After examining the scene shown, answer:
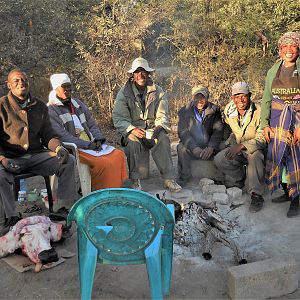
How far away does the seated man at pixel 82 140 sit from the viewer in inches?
201

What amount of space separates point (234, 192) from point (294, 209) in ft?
2.58

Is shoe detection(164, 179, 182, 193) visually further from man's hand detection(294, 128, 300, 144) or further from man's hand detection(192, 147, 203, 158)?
man's hand detection(294, 128, 300, 144)

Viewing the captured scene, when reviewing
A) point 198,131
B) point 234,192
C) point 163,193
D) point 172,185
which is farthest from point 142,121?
point 234,192

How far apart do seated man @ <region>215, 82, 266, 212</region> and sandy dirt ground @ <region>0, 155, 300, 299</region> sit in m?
0.89

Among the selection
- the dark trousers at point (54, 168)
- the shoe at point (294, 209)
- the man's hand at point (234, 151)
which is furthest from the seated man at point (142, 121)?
the shoe at point (294, 209)

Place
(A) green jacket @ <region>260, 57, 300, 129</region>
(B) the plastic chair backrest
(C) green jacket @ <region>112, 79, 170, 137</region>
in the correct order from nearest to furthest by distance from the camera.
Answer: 1. (B) the plastic chair backrest
2. (A) green jacket @ <region>260, 57, 300, 129</region>
3. (C) green jacket @ <region>112, 79, 170, 137</region>

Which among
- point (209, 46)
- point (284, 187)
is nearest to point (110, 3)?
point (209, 46)

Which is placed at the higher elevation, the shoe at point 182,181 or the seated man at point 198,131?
the seated man at point 198,131

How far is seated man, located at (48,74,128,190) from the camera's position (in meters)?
5.11

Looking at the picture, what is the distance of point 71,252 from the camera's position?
13.0 feet

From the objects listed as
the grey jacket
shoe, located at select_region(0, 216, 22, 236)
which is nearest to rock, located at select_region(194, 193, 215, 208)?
the grey jacket

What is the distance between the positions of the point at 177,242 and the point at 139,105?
Answer: 236 centimetres

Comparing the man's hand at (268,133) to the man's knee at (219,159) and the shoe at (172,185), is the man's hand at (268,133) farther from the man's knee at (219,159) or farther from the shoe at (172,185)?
the shoe at (172,185)

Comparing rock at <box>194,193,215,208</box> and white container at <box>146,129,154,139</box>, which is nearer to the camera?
Result: rock at <box>194,193,215,208</box>
